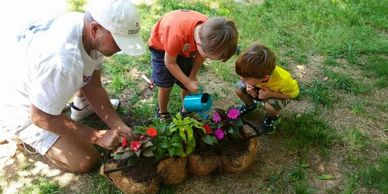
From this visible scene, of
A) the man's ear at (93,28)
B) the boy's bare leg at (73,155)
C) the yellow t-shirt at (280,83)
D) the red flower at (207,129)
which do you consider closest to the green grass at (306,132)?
the yellow t-shirt at (280,83)

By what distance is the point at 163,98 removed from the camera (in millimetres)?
3510

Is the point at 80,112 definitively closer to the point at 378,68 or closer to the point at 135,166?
the point at 135,166

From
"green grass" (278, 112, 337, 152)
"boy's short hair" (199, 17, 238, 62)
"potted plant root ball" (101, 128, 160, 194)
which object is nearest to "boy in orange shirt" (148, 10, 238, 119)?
"boy's short hair" (199, 17, 238, 62)

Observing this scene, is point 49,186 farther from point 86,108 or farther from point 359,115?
point 359,115

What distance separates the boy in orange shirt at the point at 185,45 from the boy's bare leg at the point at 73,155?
75cm

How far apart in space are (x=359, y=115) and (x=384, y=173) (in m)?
0.79

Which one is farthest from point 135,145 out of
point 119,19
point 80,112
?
point 80,112

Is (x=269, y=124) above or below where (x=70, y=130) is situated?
below

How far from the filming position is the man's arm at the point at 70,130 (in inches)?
105

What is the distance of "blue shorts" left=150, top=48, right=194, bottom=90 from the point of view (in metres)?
3.33

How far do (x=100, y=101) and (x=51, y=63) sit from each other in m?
0.85

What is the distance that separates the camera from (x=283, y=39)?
16.2ft

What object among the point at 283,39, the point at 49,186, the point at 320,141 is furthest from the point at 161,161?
the point at 283,39

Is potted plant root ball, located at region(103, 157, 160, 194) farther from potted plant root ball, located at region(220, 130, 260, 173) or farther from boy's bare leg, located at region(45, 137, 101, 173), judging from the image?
potted plant root ball, located at region(220, 130, 260, 173)
